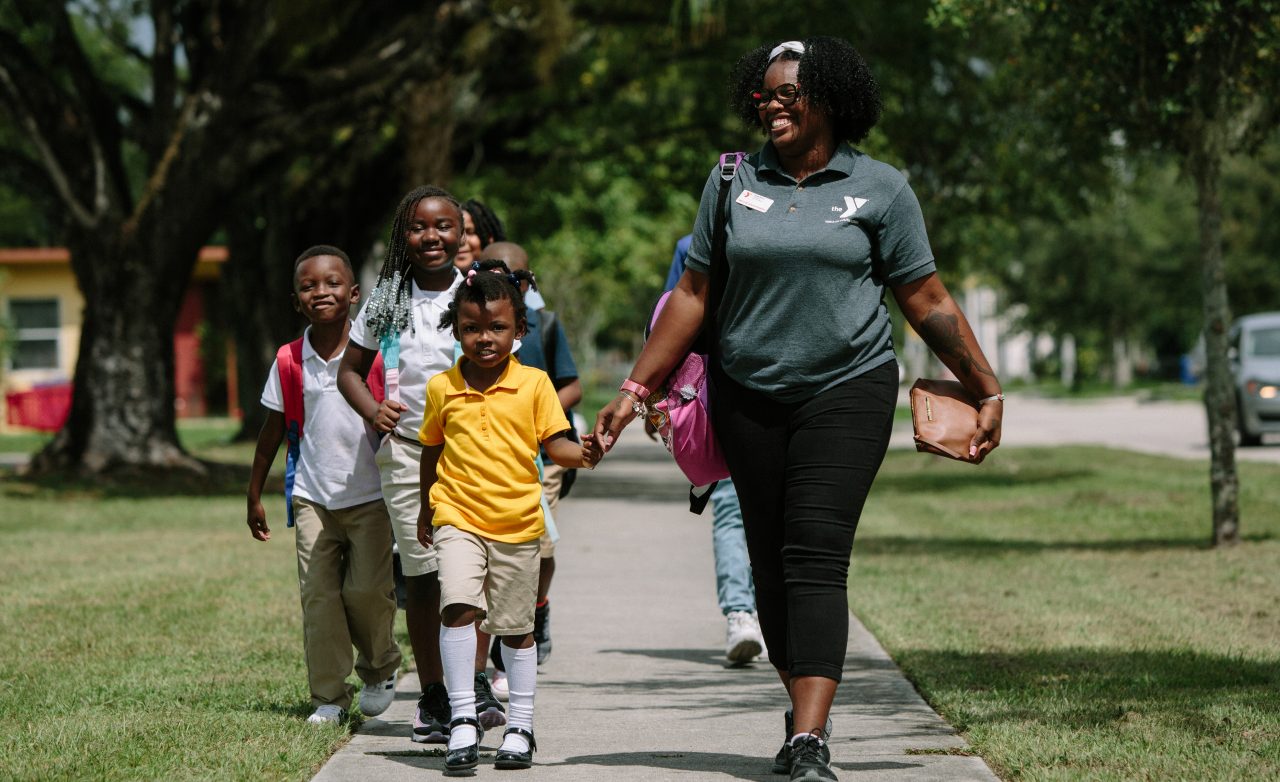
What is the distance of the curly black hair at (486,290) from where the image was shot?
5.23m

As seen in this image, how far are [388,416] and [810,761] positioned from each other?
1.72m

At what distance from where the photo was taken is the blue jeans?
743 cm

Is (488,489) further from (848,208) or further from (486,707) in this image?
(848,208)

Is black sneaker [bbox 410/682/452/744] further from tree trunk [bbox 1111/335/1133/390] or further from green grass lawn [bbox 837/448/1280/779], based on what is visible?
tree trunk [bbox 1111/335/1133/390]

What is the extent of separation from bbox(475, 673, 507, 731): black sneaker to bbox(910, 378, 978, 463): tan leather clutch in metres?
1.88

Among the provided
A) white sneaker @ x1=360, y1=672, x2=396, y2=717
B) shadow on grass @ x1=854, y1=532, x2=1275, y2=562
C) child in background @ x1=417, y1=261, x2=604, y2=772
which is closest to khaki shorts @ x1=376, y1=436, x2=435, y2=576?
child in background @ x1=417, y1=261, x2=604, y2=772

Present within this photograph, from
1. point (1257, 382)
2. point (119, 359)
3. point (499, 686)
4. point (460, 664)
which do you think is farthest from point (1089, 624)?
point (1257, 382)

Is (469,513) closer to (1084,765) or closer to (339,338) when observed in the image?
(339,338)

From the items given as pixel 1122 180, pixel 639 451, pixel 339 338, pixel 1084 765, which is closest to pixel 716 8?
pixel 1122 180

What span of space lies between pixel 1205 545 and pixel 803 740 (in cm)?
785

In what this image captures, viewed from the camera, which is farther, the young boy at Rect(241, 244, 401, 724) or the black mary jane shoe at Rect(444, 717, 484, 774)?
the young boy at Rect(241, 244, 401, 724)

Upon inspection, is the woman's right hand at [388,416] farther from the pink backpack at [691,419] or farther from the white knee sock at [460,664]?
the pink backpack at [691,419]

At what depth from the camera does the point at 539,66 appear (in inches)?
743

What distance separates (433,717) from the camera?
5.66 meters
